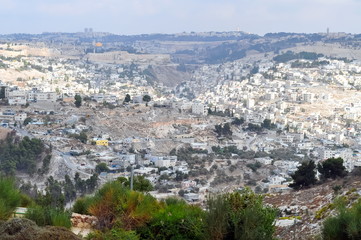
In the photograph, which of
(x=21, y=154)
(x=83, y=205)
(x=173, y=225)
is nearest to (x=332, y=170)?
(x=83, y=205)

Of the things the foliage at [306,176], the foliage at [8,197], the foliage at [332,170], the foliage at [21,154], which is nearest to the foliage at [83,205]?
the foliage at [8,197]

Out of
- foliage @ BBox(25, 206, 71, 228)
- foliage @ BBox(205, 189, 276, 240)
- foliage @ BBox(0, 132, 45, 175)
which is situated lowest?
foliage @ BBox(0, 132, 45, 175)

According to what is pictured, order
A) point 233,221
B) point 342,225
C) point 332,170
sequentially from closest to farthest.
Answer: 1. point 233,221
2. point 342,225
3. point 332,170

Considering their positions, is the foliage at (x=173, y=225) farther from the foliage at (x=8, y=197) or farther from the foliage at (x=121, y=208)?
the foliage at (x=8, y=197)

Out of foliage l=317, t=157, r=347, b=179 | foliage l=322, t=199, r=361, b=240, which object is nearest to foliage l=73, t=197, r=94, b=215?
foliage l=322, t=199, r=361, b=240

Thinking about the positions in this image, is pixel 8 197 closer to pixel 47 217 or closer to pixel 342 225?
pixel 47 217

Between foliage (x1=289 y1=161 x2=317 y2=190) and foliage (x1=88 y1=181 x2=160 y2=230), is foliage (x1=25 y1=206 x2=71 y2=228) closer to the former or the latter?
foliage (x1=88 y1=181 x2=160 y2=230)

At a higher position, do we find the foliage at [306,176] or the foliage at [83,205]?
the foliage at [83,205]
